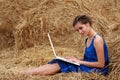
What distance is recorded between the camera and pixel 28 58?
15.5 feet

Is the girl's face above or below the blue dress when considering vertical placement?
above

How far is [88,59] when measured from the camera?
12.8 ft

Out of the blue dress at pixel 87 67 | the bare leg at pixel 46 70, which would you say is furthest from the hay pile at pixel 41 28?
the blue dress at pixel 87 67

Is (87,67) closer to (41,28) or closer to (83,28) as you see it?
(83,28)

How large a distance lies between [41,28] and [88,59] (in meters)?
1.45

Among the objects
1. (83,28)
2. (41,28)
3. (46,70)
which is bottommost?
(46,70)

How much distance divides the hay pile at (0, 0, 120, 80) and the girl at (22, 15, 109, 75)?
0.60m

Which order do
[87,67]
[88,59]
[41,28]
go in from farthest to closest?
[41,28]
[88,59]
[87,67]

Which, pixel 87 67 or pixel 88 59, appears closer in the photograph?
pixel 87 67

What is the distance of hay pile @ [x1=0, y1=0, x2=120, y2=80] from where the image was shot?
482cm

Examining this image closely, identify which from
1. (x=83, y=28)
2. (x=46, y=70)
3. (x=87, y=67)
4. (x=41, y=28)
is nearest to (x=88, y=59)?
(x=87, y=67)

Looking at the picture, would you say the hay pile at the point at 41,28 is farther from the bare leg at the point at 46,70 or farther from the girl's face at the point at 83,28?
the girl's face at the point at 83,28

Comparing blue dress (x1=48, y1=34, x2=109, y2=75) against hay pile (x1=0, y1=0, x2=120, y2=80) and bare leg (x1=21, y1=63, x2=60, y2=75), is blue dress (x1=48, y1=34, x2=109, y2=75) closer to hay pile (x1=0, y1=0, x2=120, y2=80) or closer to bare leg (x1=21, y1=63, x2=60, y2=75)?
bare leg (x1=21, y1=63, x2=60, y2=75)

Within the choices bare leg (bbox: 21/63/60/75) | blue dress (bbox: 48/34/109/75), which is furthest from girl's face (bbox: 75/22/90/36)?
bare leg (bbox: 21/63/60/75)
